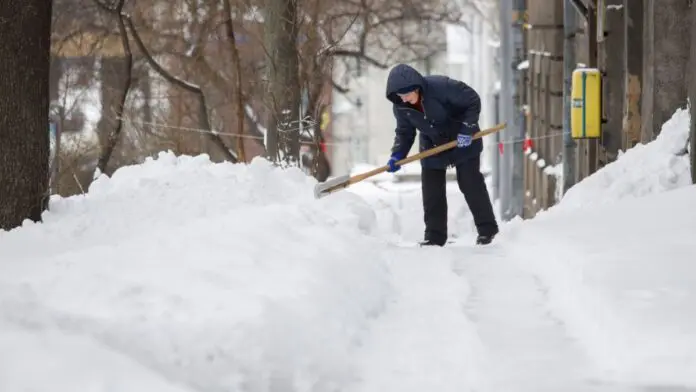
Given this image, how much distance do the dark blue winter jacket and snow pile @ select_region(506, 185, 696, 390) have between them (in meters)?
1.15

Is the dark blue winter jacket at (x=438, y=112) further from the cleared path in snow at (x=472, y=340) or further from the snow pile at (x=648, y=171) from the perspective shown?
the cleared path in snow at (x=472, y=340)

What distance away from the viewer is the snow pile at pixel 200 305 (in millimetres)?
5051

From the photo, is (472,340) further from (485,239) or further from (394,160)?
(394,160)

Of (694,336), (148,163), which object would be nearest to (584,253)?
(694,336)

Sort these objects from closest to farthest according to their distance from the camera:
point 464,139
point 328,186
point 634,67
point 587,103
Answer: point 464,139
point 328,186
point 634,67
point 587,103

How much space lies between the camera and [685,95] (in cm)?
1295

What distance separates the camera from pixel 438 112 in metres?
10.9

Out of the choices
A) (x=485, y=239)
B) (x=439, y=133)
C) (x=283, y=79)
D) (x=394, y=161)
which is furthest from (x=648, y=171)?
(x=283, y=79)

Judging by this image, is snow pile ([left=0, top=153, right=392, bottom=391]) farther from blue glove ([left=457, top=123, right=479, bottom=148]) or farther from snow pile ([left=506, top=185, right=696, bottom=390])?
blue glove ([left=457, top=123, right=479, bottom=148])

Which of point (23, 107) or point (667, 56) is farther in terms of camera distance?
point (667, 56)

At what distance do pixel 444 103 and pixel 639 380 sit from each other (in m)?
5.63

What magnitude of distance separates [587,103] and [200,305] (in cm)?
1011

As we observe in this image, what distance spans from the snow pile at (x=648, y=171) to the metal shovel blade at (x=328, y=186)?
201 cm

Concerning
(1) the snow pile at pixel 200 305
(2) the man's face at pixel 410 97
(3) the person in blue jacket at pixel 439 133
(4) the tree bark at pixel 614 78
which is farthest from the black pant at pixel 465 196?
(4) the tree bark at pixel 614 78
